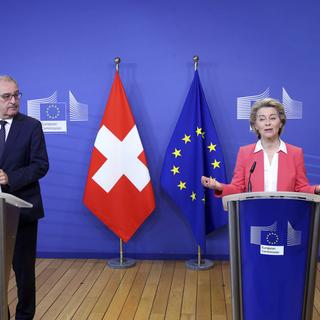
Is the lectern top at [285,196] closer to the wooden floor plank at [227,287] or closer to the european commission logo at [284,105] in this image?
the wooden floor plank at [227,287]

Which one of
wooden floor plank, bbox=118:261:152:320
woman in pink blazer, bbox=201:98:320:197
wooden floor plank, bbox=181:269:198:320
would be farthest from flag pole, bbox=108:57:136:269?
woman in pink blazer, bbox=201:98:320:197

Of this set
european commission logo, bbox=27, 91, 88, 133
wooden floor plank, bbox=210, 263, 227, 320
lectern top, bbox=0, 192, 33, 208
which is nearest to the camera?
lectern top, bbox=0, 192, 33, 208

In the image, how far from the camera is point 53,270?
3812 mm

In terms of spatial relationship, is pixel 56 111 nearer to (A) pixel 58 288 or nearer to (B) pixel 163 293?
(A) pixel 58 288

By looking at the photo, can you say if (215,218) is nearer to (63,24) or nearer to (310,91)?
(310,91)

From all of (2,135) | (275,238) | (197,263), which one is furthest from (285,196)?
(197,263)

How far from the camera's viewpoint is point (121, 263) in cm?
390

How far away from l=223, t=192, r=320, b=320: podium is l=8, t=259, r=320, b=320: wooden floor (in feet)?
4.00

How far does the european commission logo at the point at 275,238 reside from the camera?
1644 mm

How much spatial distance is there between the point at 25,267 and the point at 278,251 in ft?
4.66

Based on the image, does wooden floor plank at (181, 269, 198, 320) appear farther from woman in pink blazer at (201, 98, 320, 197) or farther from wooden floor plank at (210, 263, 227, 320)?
woman in pink blazer at (201, 98, 320, 197)

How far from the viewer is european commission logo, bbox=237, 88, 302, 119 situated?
3.87 metres

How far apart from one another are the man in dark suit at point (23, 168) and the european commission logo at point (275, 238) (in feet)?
4.06

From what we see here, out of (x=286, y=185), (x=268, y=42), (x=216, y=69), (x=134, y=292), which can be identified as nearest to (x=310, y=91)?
(x=268, y=42)
